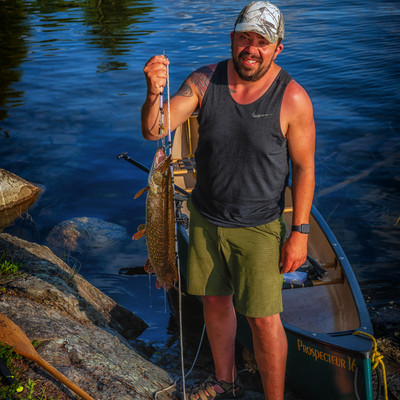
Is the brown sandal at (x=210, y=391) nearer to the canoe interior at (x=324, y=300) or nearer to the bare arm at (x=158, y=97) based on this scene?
the canoe interior at (x=324, y=300)

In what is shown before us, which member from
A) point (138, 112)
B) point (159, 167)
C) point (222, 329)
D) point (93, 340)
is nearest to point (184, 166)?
point (93, 340)

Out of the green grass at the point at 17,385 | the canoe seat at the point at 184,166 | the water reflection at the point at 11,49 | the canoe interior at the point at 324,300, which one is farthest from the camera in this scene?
the water reflection at the point at 11,49

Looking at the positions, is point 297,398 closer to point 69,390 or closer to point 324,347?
point 324,347

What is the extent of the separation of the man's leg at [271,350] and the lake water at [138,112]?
8.62 ft

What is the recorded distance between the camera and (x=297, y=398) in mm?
5152

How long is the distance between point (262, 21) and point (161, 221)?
165 cm

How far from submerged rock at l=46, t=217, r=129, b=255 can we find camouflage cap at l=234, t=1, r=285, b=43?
20.7 feet

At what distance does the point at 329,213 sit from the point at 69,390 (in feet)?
25.3

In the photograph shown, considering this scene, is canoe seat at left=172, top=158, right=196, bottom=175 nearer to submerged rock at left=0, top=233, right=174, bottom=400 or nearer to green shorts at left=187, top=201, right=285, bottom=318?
submerged rock at left=0, top=233, right=174, bottom=400

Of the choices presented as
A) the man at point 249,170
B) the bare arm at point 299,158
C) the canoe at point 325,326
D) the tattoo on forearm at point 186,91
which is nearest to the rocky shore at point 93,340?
the canoe at point 325,326

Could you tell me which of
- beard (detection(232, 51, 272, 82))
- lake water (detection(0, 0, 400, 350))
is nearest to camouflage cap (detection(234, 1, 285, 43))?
beard (detection(232, 51, 272, 82))

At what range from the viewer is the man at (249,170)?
3398 millimetres

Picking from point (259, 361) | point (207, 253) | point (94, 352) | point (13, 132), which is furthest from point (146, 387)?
point (13, 132)

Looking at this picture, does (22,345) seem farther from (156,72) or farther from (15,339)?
(156,72)
